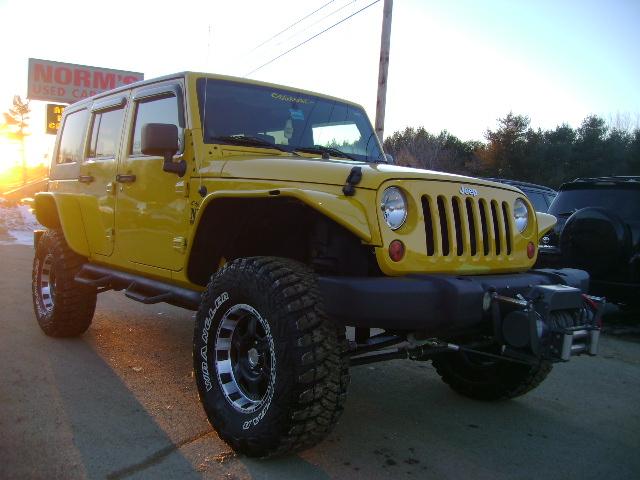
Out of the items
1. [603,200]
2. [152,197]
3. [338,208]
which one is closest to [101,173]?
[152,197]

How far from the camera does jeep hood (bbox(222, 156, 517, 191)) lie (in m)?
2.96

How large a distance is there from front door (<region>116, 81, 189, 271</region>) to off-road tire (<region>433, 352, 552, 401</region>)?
6.84 ft

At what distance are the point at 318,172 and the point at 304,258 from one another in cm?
70

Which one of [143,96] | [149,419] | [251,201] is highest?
[143,96]

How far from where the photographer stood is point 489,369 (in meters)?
4.10

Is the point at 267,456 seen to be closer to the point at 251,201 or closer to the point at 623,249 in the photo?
the point at 251,201

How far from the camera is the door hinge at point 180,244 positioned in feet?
12.2

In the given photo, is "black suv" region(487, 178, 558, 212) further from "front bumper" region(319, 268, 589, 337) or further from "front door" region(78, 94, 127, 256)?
"front bumper" region(319, 268, 589, 337)

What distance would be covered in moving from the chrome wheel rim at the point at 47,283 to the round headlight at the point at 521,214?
4047 mm

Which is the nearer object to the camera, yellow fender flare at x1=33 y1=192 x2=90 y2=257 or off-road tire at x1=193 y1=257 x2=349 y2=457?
off-road tire at x1=193 y1=257 x2=349 y2=457

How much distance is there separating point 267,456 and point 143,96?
114 inches

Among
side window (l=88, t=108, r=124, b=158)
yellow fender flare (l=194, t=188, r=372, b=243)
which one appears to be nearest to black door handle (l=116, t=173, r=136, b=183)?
side window (l=88, t=108, r=124, b=158)

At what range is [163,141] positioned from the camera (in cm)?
361

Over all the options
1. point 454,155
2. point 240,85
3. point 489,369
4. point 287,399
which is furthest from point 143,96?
point 454,155
